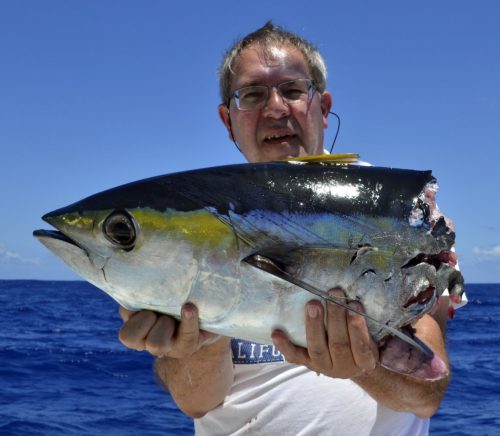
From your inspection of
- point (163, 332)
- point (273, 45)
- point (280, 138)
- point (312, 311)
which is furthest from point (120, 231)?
point (273, 45)

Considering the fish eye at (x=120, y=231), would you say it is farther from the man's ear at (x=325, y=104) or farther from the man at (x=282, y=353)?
the man's ear at (x=325, y=104)

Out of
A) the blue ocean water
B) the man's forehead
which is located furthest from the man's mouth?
the blue ocean water

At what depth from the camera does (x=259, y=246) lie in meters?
2.33

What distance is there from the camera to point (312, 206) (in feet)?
7.99

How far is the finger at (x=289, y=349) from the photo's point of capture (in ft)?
7.98

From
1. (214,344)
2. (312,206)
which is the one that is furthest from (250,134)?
(312,206)

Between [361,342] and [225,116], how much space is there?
2277 mm

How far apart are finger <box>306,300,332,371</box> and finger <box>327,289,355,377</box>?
25 millimetres

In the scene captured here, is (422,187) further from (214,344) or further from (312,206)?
(214,344)

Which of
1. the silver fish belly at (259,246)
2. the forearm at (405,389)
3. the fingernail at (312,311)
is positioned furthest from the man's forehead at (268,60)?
the fingernail at (312,311)

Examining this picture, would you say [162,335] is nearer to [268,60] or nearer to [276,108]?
[276,108]

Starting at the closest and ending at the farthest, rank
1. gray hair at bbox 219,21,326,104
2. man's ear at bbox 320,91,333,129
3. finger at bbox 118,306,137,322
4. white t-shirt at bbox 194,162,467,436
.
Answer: finger at bbox 118,306,137,322, white t-shirt at bbox 194,162,467,436, gray hair at bbox 219,21,326,104, man's ear at bbox 320,91,333,129

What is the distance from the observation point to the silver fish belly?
7.61ft

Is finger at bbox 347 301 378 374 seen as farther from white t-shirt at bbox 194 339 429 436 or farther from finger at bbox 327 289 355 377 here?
white t-shirt at bbox 194 339 429 436
